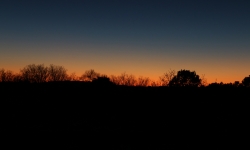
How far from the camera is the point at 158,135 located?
48.1 feet

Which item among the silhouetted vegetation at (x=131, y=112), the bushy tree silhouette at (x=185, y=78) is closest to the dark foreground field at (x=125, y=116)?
the silhouetted vegetation at (x=131, y=112)

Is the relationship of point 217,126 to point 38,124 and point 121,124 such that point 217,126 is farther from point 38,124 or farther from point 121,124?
point 38,124

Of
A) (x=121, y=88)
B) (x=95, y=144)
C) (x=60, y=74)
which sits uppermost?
(x=60, y=74)

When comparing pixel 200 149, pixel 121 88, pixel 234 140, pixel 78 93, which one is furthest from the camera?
pixel 121 88

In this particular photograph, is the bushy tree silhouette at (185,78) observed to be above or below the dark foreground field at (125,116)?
above

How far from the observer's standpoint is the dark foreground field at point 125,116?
1377 centimetres

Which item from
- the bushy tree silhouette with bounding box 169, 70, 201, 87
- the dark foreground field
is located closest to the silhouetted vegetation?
the dark foreground field

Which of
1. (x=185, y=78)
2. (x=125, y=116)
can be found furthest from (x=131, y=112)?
(x=185, y=78)

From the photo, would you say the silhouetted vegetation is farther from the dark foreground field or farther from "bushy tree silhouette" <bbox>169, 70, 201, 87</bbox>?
"bushy tree silhouette" <bbox>169, 70, 201, 87</bbox>

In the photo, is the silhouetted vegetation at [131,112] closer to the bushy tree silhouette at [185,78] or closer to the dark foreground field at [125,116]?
the dark foreground field at [125,116]

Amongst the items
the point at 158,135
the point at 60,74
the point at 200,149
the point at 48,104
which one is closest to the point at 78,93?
the point at 48,104

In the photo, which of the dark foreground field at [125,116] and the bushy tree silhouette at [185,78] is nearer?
the dark foreground field at [125,116]

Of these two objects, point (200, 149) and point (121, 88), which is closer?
point (200, 149)

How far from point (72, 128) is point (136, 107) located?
250 inches
